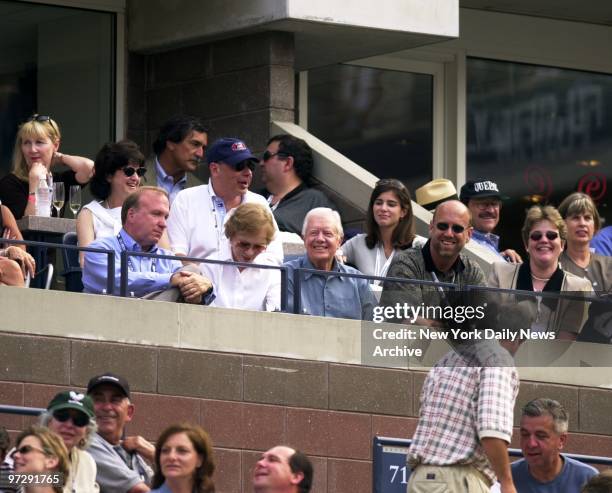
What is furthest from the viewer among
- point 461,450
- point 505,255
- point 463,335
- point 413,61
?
point 413,61

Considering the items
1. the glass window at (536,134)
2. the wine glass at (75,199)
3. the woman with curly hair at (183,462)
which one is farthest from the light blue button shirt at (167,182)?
the glass window at (536,134)

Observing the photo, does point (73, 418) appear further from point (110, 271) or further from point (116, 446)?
point (110, 271)

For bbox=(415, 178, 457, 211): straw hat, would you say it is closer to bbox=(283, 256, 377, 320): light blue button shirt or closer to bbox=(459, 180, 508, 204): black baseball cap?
bbox=(459, 180, 508, 204): black baseball cap

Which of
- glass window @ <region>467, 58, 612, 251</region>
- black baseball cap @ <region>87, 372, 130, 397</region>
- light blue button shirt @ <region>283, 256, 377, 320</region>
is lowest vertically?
black baseball cap @ <region>87, 372, 130, 397</region>

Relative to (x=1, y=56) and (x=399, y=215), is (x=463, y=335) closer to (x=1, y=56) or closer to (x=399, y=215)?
(x=399, y=215)

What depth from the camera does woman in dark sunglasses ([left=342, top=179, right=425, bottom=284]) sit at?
14008 mm

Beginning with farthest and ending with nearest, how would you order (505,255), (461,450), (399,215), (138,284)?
(505,255) → (399,215) → (138,284) → (461,450)

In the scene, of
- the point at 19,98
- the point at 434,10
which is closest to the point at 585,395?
the point at 434,10

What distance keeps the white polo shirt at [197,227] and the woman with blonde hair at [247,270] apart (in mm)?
181

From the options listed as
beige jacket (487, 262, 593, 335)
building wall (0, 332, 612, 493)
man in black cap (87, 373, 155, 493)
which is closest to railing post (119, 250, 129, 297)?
building wall (0, 332, 612, 493)

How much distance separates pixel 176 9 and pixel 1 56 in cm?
165

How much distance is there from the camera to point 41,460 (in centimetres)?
995

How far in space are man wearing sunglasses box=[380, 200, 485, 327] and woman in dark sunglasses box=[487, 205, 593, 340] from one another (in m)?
0.43

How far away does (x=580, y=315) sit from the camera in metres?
14.2
